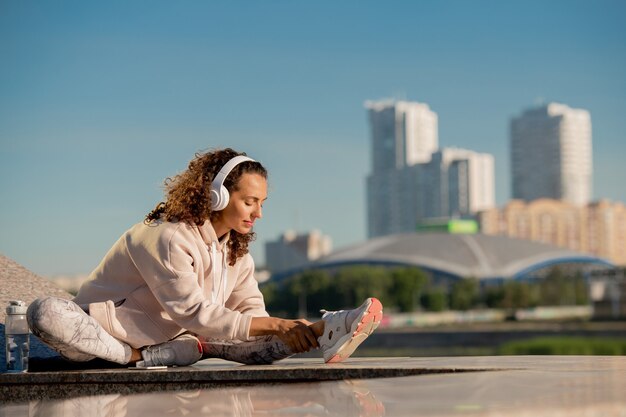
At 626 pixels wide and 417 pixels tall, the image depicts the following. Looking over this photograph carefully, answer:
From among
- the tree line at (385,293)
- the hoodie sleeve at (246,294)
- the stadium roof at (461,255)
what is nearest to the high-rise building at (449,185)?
the stadium roof at (461,255)

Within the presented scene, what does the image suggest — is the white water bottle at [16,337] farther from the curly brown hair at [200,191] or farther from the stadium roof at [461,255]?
the stadium roof at [461,255]

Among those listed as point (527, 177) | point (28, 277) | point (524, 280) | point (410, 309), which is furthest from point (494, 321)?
point (527, 177)

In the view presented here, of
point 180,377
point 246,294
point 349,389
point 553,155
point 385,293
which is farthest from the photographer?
point 553,155

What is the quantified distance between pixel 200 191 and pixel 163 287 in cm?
42

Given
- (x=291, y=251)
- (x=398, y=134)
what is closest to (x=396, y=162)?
(x=398, y=134)

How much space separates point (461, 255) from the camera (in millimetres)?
70375

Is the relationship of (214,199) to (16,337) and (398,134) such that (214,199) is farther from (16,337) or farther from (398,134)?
(398,134)

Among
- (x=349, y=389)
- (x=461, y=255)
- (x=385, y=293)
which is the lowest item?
(x=385, y=293)

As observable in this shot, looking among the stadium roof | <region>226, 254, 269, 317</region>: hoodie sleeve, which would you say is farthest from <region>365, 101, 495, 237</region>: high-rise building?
<region>226, 254, 269, 317</region>: hoodie sleeve

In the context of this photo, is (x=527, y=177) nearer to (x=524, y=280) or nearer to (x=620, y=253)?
(x=620, y=253)

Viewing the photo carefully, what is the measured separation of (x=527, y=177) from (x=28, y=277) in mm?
130708

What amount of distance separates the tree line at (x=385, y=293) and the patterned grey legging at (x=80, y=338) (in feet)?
169

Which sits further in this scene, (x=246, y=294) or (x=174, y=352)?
(x=246, y=294)

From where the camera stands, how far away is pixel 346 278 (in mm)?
57594
